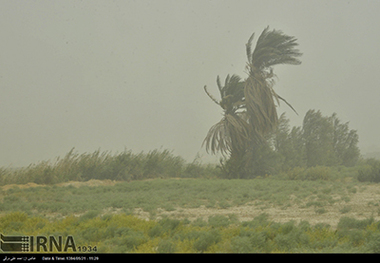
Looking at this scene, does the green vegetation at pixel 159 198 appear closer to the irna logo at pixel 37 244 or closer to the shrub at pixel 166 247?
the irna logo at pixel 37 244

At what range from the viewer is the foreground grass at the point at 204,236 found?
4.26m

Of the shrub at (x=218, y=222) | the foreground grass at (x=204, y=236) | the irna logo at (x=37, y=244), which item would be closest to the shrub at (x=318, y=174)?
the foreground grass at (x=204, y=236)

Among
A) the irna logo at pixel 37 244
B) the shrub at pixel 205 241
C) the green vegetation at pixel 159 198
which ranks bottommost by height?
the shrub at pixel 205 241

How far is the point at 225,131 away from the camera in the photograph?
17297 mm

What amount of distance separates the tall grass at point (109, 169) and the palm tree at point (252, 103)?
109 inches

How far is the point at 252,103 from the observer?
56.6 feet

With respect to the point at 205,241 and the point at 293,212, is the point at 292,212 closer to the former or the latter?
the point at 293,212

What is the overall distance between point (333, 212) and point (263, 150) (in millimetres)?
11200

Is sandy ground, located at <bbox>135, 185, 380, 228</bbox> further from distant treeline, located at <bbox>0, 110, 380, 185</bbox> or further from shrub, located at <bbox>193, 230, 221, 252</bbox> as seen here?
distant treeline, located at <bbox>0, 110, 380, 185</bbox>

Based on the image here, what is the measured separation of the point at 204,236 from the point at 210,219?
1.71 m

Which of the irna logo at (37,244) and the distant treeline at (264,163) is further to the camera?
the distant treeline at (264,163)
